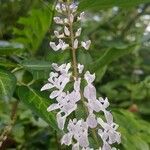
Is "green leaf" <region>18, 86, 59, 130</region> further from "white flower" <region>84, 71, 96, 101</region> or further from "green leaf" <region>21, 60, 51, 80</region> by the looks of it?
"white flower" <region>84, 71, 96, 101</region>

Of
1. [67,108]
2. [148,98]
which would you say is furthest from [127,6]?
[148,98]

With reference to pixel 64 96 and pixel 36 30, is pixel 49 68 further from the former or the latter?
pixel 36 30

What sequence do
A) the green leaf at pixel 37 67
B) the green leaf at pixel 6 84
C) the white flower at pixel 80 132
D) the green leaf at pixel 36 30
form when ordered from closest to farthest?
the white flower at pixel 80 132, the green leaf at pixel 6 84, the green leaf at pixel 37 67, the green leaf at pixel 36 30

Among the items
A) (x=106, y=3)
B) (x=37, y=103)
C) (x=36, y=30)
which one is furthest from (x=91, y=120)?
(x=36, y=30)

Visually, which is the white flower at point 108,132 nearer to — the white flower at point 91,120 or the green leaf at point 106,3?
the white flower at point 91,120

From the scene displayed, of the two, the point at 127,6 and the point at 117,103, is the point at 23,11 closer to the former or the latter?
the point at 117,103

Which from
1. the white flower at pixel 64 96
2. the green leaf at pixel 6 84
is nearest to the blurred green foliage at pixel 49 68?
the green leaf at pixel 6 84

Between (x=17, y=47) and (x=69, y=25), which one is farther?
(x=17, y=47)
